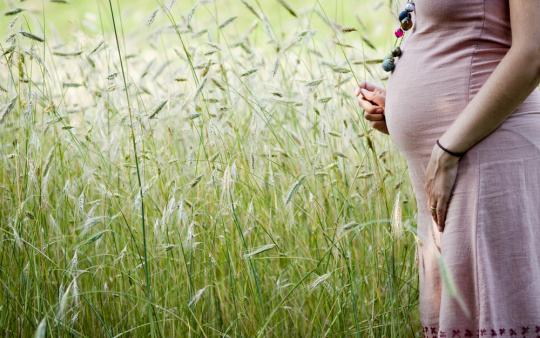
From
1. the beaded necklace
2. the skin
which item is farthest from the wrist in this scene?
the beaded necklace

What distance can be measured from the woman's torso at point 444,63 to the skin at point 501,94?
0.07 meters

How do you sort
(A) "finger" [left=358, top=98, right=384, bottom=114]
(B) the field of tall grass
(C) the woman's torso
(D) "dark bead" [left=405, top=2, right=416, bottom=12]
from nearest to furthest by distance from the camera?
(C) the woman's torso → (D) "dark bead" [left=405, top=2, right=416, bottom=12] → (A) "finger" [left=358, top=98, right=384, bottom=114] → (B) the field of tall grass

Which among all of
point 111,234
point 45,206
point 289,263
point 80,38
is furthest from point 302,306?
point 80,38

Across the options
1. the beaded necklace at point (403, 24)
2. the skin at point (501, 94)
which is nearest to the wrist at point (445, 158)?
the skin at point (501, 94)

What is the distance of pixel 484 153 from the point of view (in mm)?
1778

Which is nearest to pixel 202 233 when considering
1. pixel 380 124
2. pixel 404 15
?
pixel 380 124

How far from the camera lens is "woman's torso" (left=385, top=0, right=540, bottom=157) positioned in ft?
5.90

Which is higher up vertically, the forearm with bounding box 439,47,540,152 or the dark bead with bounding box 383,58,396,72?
the dark bead with bounding box 383,58,396,72

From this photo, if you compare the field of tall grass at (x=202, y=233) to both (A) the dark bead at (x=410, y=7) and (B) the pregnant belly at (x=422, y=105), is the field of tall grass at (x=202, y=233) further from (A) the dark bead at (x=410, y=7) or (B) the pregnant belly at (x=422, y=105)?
(A) the dark bead at (x=410, y=7)

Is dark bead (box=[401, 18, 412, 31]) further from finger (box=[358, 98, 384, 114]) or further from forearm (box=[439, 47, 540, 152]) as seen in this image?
forearm (box=[439, 47, 540, 152])

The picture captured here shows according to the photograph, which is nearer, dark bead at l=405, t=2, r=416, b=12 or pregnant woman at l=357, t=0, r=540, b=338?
pregnant woman at l=357, t=0, r=540, b=338

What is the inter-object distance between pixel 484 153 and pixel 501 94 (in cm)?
14

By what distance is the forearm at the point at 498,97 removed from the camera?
66.7 inches

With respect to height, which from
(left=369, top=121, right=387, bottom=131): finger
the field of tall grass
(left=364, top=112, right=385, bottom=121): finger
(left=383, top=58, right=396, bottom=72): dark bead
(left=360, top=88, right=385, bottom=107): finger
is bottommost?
the field of tall grass
